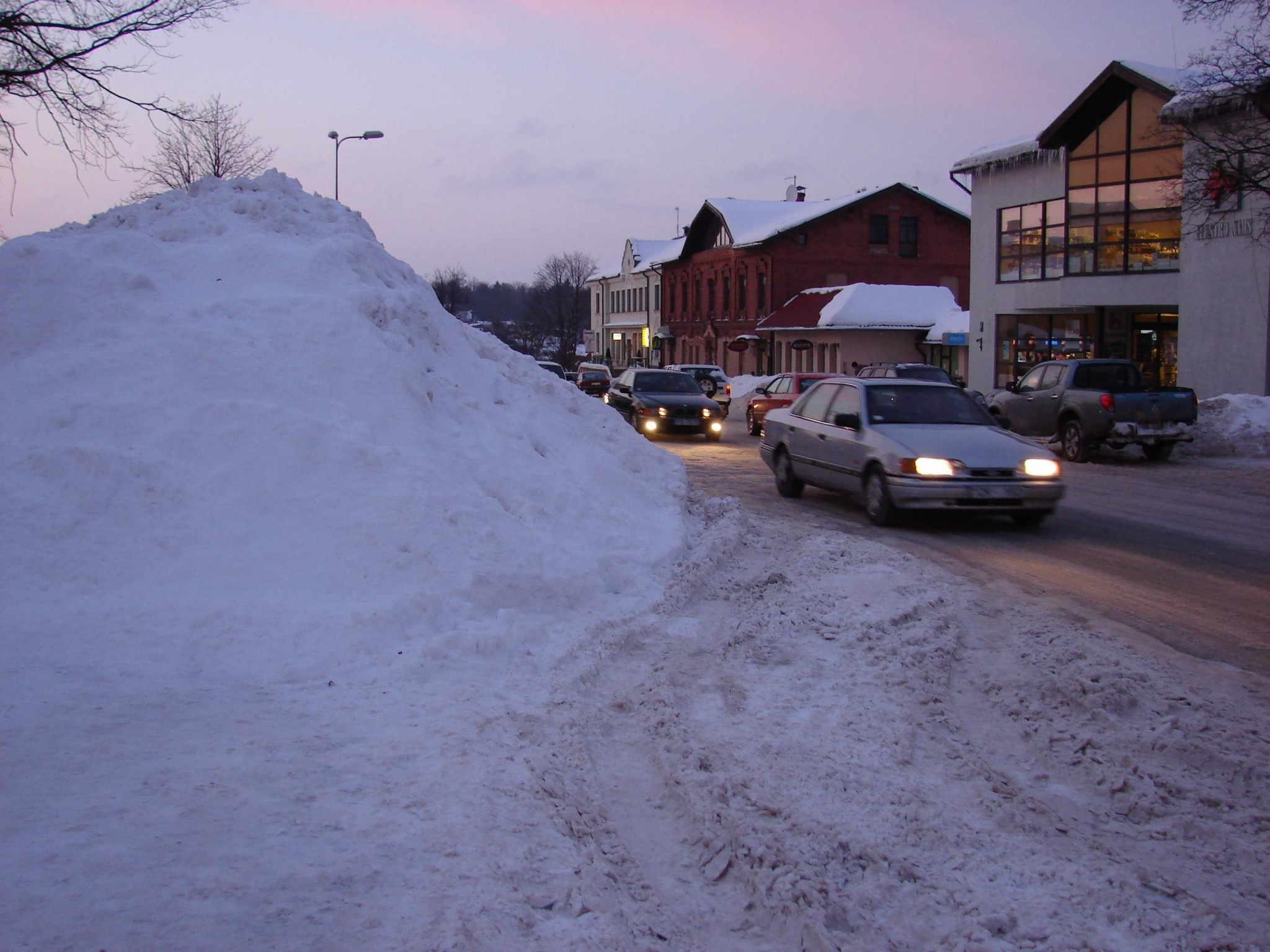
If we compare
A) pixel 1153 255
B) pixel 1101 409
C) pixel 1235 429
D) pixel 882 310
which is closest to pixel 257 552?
pixel 1101 409

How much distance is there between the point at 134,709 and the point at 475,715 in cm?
147

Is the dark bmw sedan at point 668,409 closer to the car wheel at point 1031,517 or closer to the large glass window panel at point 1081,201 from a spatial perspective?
the car wheel at point 1031,517

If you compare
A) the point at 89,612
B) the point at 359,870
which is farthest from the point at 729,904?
the point at 89,612

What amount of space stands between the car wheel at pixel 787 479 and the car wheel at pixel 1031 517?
116 inches

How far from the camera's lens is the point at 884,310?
4528cm

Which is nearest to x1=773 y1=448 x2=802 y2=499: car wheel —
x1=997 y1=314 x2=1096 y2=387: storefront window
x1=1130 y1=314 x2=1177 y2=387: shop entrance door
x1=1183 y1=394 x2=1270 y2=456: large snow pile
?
x1=1183 y1=394 x2=1270 y2=456: large snow pile

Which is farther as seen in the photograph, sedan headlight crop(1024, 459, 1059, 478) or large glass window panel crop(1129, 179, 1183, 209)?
large glass window panel crop(1129, 179, 1183, 209)

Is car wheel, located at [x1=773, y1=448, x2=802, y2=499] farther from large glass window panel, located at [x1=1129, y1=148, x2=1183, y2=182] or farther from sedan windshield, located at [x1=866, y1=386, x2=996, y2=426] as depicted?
large glass window panel, located at [x1=1129, y1=148, x2=1183, y2=182]

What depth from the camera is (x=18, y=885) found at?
315 centimetres

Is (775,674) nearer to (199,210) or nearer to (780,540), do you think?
(780,540)

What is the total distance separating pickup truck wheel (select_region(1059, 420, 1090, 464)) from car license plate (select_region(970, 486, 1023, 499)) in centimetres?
918

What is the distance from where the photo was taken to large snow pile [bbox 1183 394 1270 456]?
19.6 metres

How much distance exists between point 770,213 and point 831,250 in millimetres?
5624

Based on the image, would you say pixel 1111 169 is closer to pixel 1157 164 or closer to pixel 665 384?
pixel 1157 164
